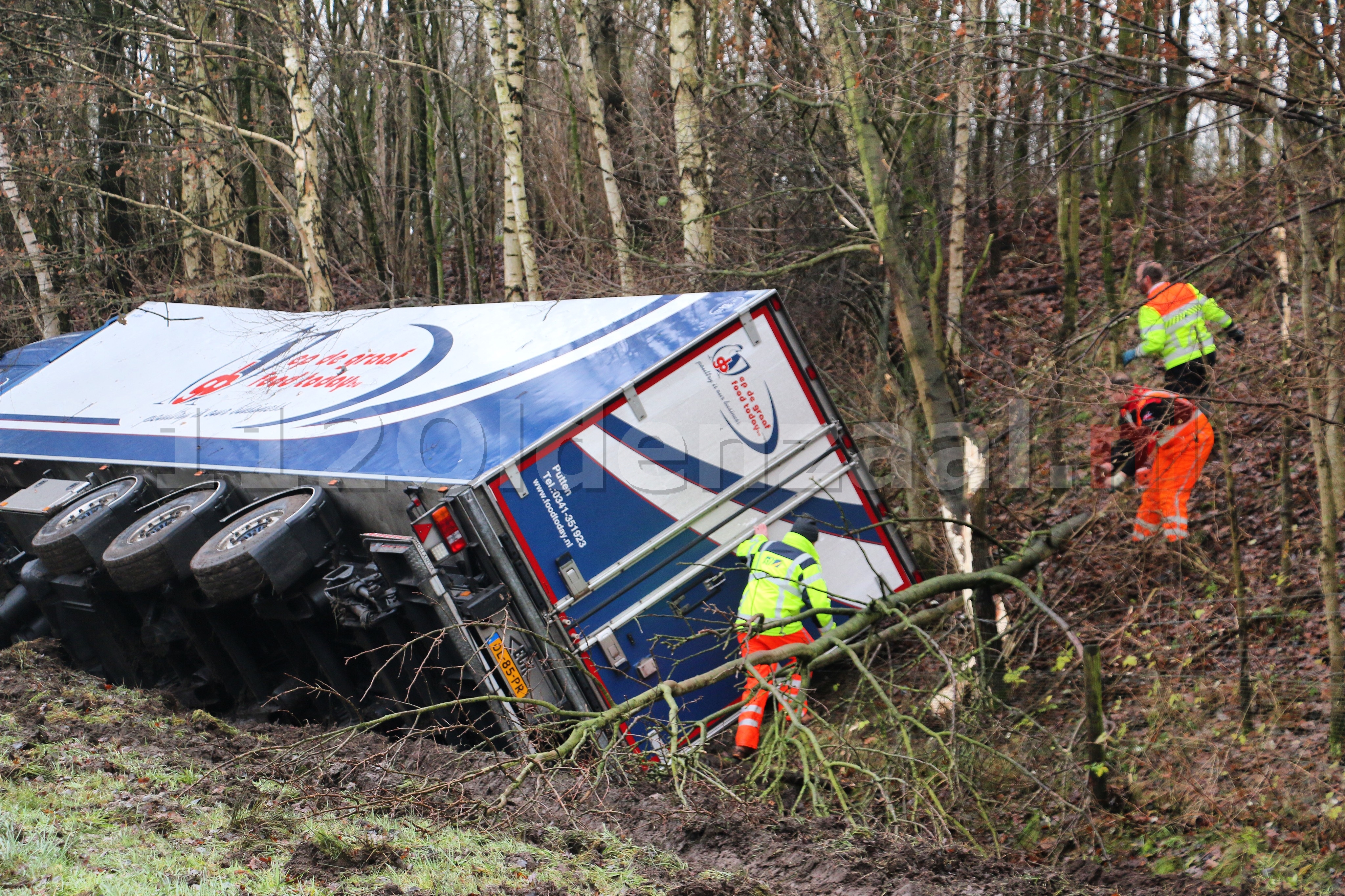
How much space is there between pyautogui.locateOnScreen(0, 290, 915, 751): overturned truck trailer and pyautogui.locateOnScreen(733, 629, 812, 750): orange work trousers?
22 cm

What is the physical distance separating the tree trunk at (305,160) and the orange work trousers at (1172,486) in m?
8.44

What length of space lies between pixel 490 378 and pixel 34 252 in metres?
12.1

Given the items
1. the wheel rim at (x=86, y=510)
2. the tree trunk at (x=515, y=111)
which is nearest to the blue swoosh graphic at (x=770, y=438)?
the wheel rim at (x=86, y=510)

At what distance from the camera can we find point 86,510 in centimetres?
712

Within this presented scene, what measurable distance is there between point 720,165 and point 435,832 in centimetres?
878

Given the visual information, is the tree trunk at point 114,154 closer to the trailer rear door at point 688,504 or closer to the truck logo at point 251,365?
the truck logo at point 251,365

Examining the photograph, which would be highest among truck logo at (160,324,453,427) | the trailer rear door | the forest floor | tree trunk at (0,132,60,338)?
tree trunk at (0,132,60,338)

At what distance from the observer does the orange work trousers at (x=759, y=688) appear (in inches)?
205

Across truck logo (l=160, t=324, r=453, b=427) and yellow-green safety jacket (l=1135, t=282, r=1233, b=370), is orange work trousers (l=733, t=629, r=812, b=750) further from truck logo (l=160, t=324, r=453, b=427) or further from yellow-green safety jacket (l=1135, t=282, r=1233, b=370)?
yellow-green safety jacket (l=1135, t=282, r=1233, b=370)

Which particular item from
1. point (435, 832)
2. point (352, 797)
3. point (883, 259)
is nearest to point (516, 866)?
point (435, 832)

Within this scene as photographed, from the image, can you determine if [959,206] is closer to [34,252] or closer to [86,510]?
[86,510]

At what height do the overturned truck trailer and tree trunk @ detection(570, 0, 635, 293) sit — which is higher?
tree trunk @ detection(570, 0, 635, 293)

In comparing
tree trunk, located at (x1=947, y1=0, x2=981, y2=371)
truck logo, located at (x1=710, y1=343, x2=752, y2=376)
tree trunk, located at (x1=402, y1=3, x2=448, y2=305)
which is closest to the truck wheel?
truck logo, located at (x1=710, y1=343, x2=752, y2=376)

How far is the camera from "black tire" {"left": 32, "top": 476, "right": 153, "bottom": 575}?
270 inches
